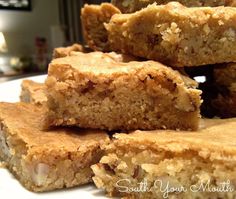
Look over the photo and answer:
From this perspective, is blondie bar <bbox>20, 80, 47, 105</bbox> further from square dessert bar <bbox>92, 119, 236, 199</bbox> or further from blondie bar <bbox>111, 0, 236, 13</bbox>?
square dessert bar <bbox>92, 119, 236, 199</bbox>

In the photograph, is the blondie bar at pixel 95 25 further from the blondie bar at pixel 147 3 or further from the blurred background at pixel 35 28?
the blurred background at pixel 35 28

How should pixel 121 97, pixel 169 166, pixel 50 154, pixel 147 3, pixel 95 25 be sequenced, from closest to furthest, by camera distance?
pixel 169 166 → pixel 50 154 → pixel 121 97 → pixel 147 3 → pixel 95 25

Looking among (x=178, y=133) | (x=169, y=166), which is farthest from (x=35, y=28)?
(x=169, y=166)

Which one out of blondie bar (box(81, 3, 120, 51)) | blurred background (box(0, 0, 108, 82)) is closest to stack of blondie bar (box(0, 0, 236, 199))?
blondie bar (box(81, 3, 120, 51))

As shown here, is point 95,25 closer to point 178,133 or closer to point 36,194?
point 178,133

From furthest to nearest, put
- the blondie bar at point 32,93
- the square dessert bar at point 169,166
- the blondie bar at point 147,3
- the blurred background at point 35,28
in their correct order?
1. the blurred background at point 35,28
2. the blondie bar at point 32,93
3. the blondie bar at point 147,3
4. the square dessert bar at point 169,166

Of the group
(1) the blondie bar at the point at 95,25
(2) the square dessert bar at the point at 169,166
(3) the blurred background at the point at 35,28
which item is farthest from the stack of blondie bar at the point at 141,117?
(3) the blurred background at the point at 35,28

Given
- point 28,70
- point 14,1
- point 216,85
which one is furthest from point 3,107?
point 14,1
